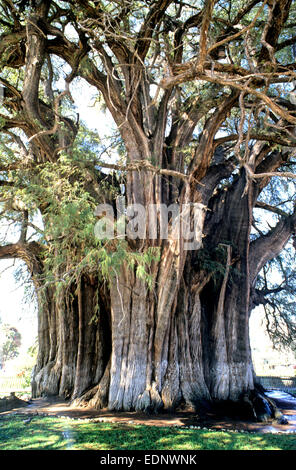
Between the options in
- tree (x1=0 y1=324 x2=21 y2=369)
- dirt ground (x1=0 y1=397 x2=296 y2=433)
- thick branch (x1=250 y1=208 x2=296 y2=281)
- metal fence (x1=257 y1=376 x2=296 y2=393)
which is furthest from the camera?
tree (x1=0 y1=324 x2=21 y2=369)

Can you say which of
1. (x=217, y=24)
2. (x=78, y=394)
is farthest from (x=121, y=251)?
(x=217, y=24)

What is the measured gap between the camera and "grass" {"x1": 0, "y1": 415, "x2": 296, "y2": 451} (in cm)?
445

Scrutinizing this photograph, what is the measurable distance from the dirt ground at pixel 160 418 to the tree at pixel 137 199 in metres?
0.29

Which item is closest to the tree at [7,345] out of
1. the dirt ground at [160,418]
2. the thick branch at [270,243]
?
the dirt ground at [160,418]

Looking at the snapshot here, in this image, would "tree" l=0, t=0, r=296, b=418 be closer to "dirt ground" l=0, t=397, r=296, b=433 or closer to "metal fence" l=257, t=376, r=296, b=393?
"dirt ground" l=0, t=397, r=296, b=433

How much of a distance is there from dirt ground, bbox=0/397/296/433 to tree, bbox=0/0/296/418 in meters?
0.29

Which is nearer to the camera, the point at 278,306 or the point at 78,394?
the point at 78,394

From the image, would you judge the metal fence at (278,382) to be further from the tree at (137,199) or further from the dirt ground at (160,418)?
the dirt ground at (160,418)

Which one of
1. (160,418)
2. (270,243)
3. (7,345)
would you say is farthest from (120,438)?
(7,345)

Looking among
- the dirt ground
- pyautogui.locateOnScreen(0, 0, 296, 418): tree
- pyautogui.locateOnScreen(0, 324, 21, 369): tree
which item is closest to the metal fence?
pyautogui.locateOnScreen(0, 0, 296, 418): tree

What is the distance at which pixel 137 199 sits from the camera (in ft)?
24.4

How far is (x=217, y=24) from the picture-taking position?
24.1 feet
